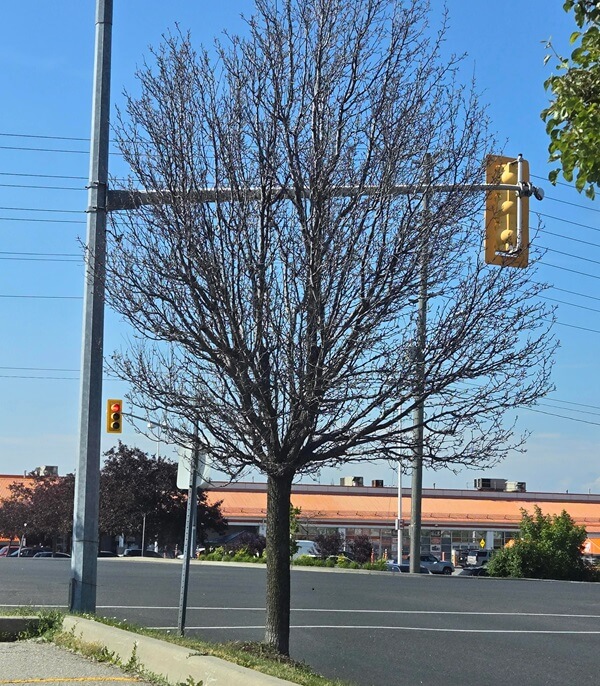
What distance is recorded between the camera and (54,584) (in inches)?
826

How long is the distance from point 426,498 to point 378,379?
6501cm

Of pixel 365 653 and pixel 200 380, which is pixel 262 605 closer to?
pixel 365 653

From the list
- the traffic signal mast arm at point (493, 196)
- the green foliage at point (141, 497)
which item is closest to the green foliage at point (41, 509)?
the green foliage at point (141, 497)

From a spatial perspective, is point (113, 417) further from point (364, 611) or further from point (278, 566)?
point (278, 566)

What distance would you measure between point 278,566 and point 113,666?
5.91ft

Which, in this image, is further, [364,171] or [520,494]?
[520,494]

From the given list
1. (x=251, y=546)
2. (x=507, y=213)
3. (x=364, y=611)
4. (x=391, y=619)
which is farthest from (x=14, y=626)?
(x=251, y=546)

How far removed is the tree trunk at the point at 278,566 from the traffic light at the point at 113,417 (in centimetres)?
981

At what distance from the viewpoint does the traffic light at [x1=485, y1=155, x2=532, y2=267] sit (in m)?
10.0

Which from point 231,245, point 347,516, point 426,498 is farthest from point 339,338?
point 426,498

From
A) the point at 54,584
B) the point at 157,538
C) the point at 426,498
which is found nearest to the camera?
the point at 54,584

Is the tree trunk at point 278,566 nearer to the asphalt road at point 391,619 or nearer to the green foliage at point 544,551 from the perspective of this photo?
the asphalt road at point 391,619

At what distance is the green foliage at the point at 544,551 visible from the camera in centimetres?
3344

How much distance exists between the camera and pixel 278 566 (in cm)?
1013
